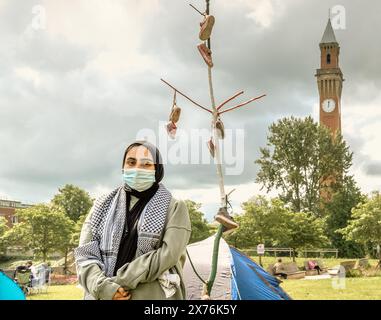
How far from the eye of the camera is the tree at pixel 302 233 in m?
21.2

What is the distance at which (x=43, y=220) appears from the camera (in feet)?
63.7

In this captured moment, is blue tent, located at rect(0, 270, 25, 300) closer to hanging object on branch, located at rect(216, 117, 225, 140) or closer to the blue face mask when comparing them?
the blue face mask

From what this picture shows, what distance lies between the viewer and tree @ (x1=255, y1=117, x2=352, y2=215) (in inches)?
1075

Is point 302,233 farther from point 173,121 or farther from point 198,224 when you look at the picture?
point 173,121

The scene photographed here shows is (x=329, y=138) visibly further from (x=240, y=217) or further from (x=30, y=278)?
(x=30, y=278)

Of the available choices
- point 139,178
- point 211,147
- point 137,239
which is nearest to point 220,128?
point 211,147

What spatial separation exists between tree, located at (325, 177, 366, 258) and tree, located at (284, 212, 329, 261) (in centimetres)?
240

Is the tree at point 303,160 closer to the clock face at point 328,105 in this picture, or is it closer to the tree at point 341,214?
the tree at point 341,214

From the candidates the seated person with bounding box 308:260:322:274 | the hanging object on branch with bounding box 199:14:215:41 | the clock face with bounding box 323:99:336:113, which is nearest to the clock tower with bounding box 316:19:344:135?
the clock face with bounding box 323:99:336:113

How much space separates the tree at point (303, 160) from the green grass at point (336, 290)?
1415 centimetres

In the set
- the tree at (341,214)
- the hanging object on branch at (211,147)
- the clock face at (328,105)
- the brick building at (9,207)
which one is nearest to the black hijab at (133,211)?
the hanging object on branch at (211,147)

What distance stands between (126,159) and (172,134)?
2.24 ft

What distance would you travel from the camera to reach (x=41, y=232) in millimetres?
19312
